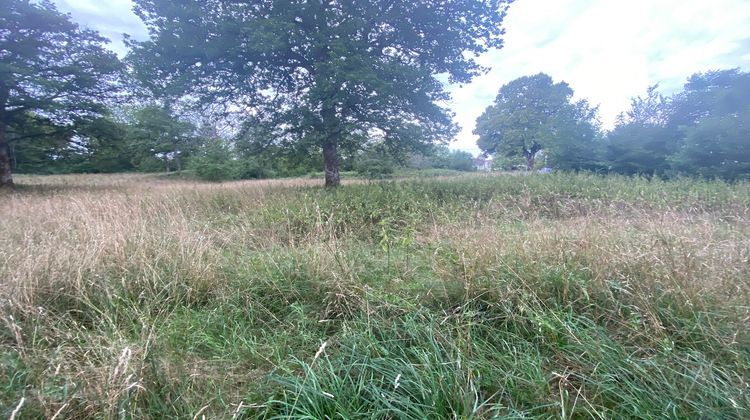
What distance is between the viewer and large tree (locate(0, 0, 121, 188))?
11.2m

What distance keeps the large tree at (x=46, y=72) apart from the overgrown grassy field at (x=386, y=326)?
14441mm

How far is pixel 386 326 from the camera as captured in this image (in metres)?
1.99

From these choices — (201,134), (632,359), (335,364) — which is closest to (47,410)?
(335,364)

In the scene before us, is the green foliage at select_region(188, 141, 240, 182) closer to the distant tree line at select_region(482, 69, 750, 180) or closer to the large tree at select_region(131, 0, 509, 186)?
the large tree at select_region(131, 0, 509, 186)

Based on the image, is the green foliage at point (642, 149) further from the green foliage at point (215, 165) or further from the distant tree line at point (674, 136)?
the green foliage at point (215, 165)

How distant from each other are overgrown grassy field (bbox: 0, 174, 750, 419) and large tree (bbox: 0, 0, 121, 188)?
14.4 m

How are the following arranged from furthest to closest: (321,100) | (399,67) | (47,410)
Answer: (321,100) < (399,67) < (47,410)

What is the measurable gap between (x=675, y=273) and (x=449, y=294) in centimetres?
183

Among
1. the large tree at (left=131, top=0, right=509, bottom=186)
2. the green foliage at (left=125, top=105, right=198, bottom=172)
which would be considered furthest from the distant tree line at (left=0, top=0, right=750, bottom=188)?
the green foliage at (left=125, top=105, right=198, bottom=172)

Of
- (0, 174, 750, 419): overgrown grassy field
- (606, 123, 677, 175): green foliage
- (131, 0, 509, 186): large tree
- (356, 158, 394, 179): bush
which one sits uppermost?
(131, 0, 509, 186): large tree

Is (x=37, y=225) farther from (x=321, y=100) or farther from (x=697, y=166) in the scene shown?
(x=697, y=166)

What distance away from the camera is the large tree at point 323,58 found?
8.30 m

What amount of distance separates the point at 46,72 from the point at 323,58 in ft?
43.6

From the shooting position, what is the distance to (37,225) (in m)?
4.29
